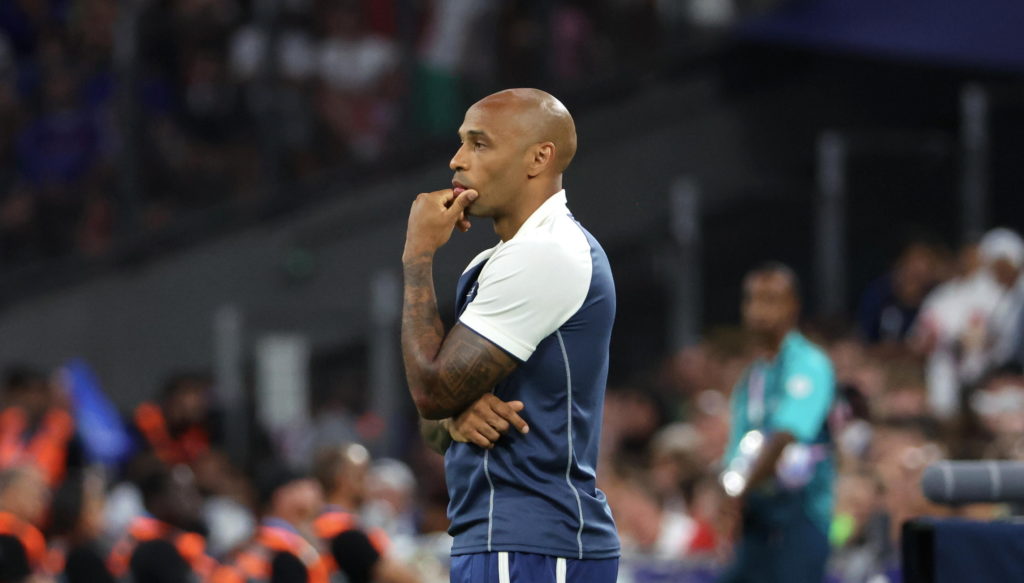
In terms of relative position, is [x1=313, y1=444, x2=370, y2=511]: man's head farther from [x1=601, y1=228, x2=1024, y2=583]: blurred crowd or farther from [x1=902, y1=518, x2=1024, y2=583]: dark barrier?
[x1=902, y1=518, x2=1024, y2=583]: dark barrier

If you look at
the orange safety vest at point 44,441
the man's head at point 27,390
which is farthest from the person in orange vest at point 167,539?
the man's head at point 27,390

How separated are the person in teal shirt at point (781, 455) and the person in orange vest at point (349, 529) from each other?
151 cm

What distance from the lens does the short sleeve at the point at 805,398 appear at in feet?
25.6

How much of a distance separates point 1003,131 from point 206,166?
623cm

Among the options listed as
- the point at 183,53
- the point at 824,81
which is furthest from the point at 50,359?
the point at 824,81

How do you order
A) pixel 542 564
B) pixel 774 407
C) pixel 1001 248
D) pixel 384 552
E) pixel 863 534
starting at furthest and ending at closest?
pixel 1001 248, pixel 863 534, pixel 384 552, pixel 774 407, pixel 542 564

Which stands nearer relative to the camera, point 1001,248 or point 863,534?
point 863,534

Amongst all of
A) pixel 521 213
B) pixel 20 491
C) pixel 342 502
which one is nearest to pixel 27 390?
pixel 20 491

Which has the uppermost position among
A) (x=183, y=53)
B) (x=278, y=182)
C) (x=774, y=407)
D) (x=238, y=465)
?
(x=183, y=53)

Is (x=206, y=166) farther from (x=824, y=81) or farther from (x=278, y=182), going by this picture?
(x=824, y=81)

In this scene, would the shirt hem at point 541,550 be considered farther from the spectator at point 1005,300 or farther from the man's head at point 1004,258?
the man's head at point 1004,258

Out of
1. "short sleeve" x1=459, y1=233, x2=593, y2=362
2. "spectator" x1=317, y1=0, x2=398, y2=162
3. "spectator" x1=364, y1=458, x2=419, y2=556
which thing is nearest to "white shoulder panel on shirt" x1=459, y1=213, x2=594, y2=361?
"short sleeve" x1=459, y1=233, x2=593, y2=362

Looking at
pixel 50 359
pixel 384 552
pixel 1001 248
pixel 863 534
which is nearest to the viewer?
pixel 384 552

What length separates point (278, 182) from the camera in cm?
1515
